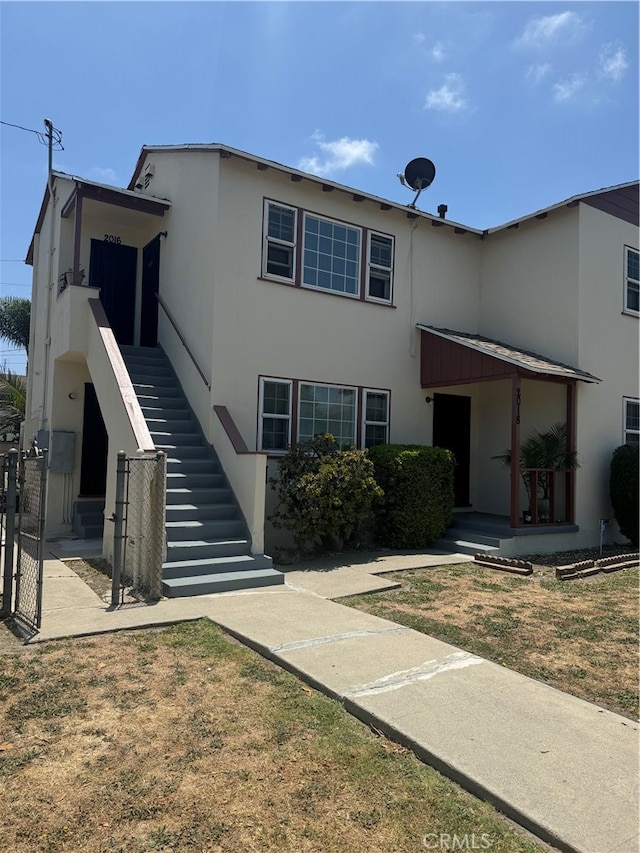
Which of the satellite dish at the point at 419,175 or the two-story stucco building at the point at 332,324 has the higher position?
the satellite dish at the point at 419,175

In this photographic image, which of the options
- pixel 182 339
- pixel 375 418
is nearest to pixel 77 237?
pixel 182 339

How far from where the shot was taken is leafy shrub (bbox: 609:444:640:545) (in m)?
11.3

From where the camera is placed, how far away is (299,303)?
10.4m

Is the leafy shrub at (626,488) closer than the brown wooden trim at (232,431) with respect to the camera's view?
No

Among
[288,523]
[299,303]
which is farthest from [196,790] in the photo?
[299,303]

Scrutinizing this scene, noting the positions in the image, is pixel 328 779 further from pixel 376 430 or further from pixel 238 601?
pixel 376 430

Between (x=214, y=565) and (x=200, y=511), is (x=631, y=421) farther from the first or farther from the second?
(x=214, y=565)

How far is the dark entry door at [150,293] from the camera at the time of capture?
12078mm

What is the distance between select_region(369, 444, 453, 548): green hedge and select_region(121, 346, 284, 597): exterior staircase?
2.83m

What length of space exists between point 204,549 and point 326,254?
6.04 metres

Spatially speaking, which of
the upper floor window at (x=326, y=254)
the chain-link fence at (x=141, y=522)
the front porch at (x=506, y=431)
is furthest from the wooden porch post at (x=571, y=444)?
the chain-link fence at (x=141, y=522)

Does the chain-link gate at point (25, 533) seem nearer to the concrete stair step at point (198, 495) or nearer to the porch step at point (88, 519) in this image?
the concrete stair step at point (198, 495)

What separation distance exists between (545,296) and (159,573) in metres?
9.38

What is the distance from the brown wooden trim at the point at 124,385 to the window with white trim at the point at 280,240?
285 cm
